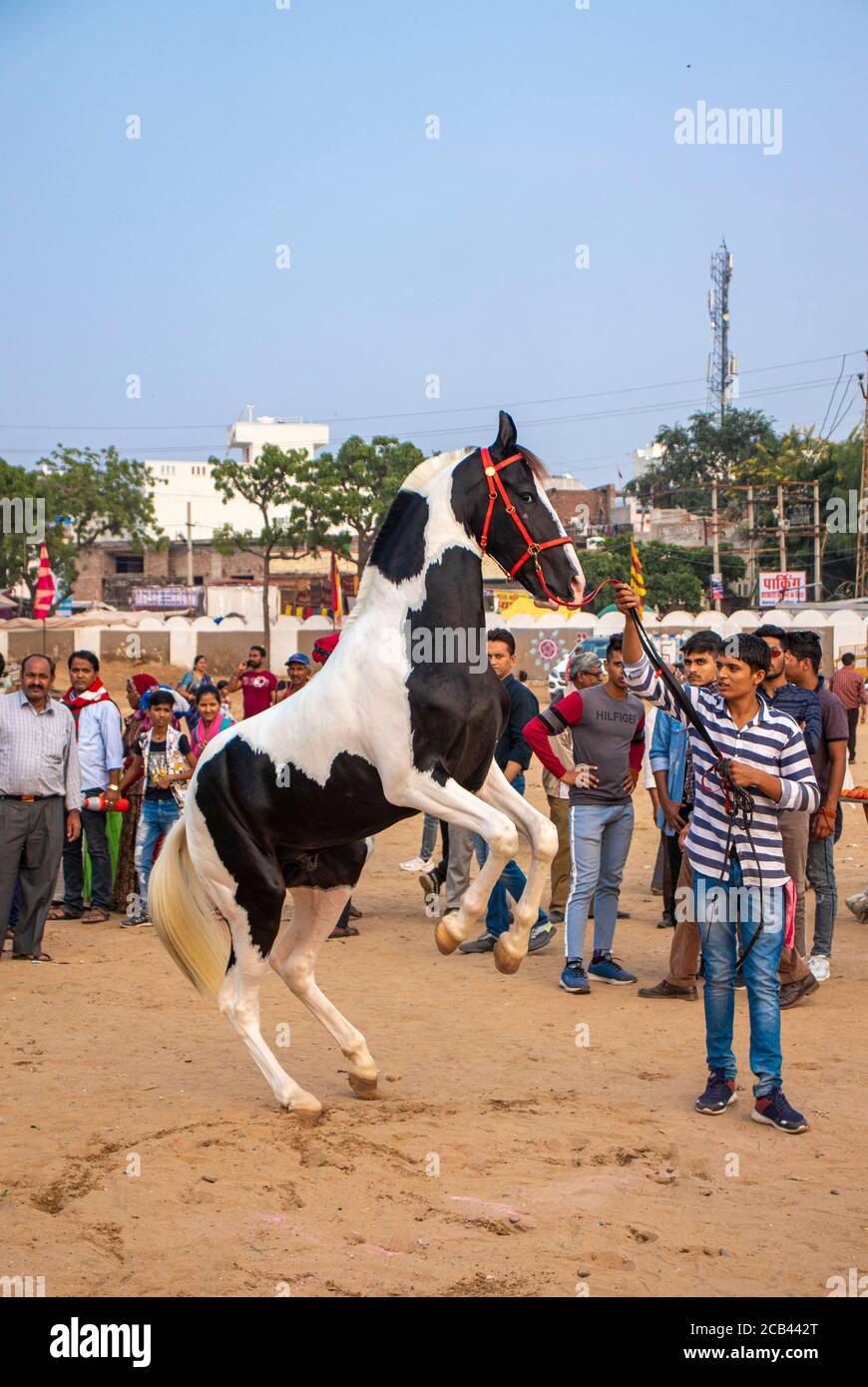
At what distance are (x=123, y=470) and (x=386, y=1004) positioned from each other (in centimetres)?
4451

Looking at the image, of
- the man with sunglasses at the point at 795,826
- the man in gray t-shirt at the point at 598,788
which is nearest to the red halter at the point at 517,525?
the man with sunglasses at the point at 795,826

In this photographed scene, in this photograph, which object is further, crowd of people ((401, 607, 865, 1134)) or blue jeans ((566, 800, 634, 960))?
blue jeans ((566, 800, 634, 960))

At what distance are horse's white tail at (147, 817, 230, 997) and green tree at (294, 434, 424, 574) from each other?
36.5m

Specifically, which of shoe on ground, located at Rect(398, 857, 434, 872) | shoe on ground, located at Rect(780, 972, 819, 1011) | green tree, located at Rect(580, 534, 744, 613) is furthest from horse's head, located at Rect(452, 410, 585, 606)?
green tree, located at Rect(580, 534, 744, 613)

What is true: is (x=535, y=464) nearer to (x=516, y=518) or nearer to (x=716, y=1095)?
(x=516, y=518)

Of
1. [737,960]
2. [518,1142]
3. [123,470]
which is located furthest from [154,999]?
[123,470]

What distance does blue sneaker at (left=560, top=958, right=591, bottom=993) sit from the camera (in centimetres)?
Result: 788

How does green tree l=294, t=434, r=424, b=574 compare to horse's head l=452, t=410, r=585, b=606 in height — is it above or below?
above

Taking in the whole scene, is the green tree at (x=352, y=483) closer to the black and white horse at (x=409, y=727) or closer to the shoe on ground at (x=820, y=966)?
the shoe on ground at (x=820, y=966)

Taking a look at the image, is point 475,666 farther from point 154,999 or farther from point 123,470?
point 123,470

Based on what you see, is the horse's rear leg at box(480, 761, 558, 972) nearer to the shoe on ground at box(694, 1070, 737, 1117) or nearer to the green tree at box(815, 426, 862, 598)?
the shoe on ground at box(694, 1070, 737, 1117)

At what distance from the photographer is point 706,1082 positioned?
19.4 ft

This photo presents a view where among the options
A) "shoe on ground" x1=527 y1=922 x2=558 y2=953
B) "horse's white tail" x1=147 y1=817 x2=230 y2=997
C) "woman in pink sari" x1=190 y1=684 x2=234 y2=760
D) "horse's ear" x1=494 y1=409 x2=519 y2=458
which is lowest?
"shoe on ground" x1=527 y1=922 x2=558 y2=953

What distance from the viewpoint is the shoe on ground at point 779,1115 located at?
17.3 feet
